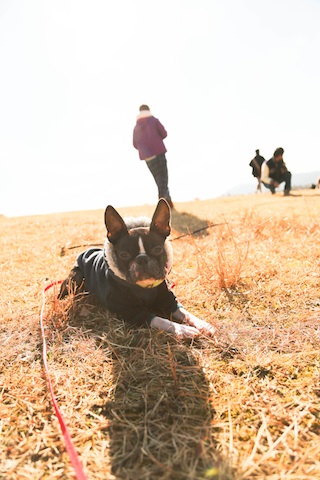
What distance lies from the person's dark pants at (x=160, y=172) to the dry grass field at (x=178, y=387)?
658 cm

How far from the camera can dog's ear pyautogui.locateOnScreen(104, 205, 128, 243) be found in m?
2.78

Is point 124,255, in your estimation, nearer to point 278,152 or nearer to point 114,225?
point 114,225

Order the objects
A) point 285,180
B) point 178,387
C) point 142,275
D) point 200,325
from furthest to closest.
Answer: point 285,180 < point 200,325 < point 142,275 < point 178,387

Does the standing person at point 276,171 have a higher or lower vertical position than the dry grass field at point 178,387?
higher

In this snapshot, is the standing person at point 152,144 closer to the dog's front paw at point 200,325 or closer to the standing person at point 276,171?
the dog's front paw at point 200,325

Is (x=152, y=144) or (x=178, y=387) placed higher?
(x=152, y=144)

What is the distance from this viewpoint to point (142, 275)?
2.58m

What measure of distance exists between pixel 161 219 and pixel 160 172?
7.42 meters

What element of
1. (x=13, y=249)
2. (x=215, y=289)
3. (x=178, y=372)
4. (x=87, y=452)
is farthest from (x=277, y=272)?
(x=13, y=249)

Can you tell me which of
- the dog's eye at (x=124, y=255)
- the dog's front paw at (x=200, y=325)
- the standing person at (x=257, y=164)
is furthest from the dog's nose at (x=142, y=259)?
the standing person at (x=257, y=164)

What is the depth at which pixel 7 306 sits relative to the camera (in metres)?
3.62

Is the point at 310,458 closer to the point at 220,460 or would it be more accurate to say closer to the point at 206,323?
the point at 220,460

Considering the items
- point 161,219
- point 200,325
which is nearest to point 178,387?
point 200,325

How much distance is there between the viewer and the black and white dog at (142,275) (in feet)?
8.79
